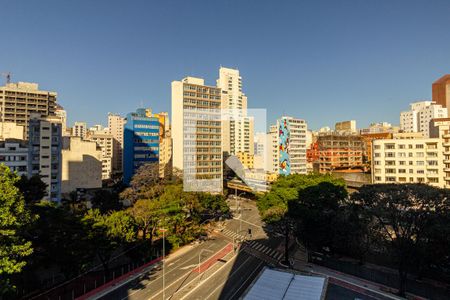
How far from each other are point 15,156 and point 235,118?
70396 mm

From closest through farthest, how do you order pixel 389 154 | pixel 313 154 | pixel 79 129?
pixel 389 154 < pixel 313 154 < pixel 79 129

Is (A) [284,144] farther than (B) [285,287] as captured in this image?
Yes

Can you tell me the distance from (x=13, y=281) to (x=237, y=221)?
35316mm

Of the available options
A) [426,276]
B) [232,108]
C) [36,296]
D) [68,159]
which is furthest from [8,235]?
[232,108]

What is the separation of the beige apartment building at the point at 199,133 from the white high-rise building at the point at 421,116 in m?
101

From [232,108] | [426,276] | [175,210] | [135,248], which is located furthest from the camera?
[232,108]

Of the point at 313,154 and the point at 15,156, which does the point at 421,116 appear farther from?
the point at 15,156

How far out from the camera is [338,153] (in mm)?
87875

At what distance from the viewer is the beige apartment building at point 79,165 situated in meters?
70.6

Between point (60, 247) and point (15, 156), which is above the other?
point (15, 156)

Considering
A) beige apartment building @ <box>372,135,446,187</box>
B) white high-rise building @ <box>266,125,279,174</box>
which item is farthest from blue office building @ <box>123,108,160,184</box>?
beige apartment building @ <box>372,135,446,187</box>

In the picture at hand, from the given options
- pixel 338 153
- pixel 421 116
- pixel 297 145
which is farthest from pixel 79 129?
pixel 421 116

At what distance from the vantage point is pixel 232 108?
379ft

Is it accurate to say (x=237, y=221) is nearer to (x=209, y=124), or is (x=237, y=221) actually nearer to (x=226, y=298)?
(x=209, y=124)
